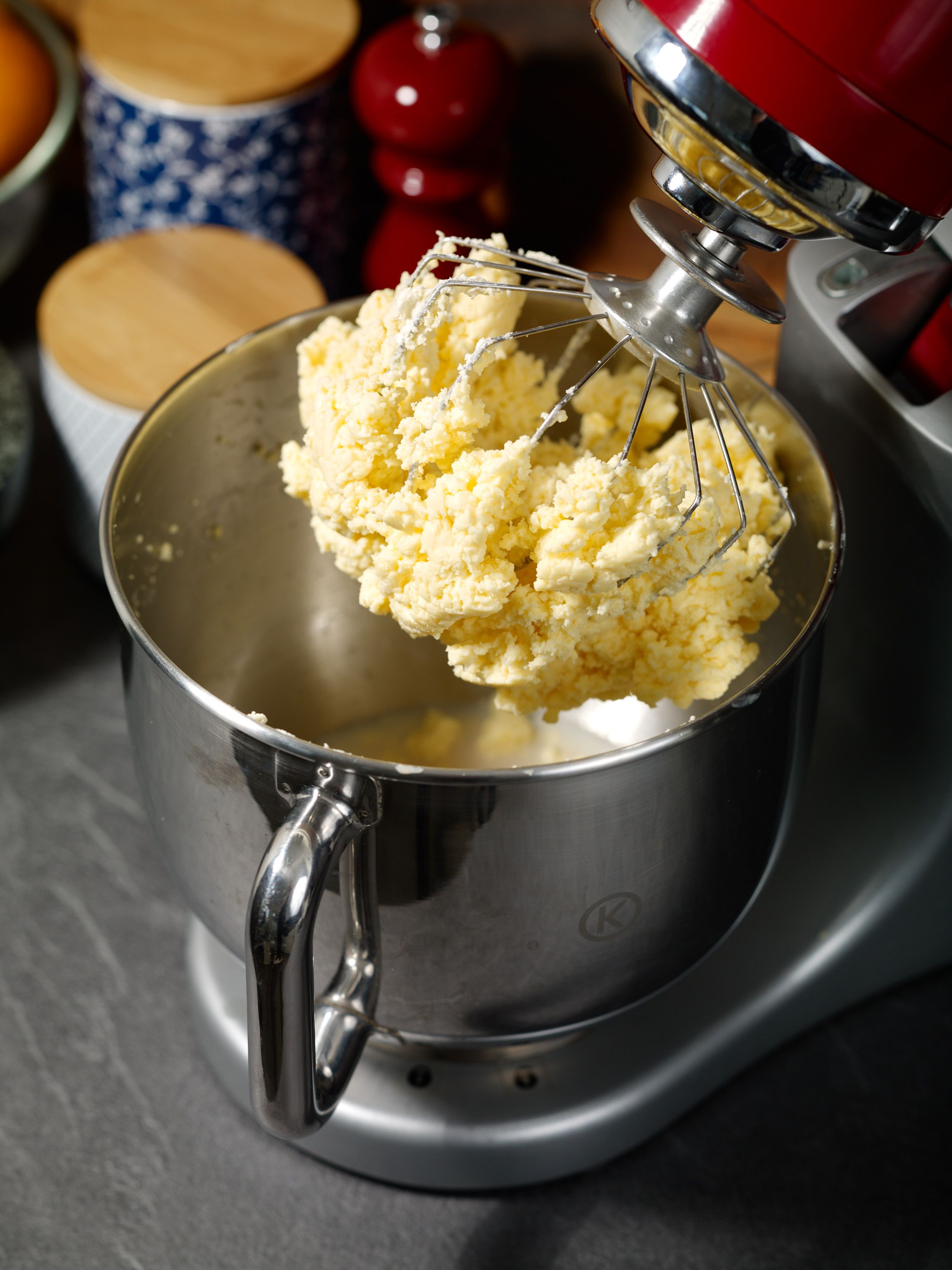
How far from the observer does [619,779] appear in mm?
357

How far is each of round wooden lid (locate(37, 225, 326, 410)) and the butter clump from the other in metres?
0.31

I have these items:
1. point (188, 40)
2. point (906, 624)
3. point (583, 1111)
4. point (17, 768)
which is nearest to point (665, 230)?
point (906, 624)

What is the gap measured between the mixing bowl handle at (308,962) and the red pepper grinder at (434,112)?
52cm

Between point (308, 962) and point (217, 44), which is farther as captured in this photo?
point (217, 44)

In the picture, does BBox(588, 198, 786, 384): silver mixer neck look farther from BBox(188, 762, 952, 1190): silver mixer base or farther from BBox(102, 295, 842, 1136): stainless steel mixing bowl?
BBox(188, 762, 952, 1190): silver mixer base

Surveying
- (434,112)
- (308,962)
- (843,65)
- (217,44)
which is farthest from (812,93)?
(217,44)

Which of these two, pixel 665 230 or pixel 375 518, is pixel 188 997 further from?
pixel 665 230

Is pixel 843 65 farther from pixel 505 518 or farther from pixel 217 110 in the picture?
pixel 217 110

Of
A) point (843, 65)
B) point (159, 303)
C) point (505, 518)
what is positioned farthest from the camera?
point (159, 303)

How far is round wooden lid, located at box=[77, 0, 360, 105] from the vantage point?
0.80 m

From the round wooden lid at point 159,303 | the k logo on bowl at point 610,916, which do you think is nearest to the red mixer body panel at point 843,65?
the k logo on bowl at point 610,916

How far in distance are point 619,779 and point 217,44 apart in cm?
69

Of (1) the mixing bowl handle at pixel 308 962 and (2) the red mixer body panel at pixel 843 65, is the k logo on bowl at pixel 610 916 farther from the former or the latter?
(2) the red mixer body panel at pixel 843 65

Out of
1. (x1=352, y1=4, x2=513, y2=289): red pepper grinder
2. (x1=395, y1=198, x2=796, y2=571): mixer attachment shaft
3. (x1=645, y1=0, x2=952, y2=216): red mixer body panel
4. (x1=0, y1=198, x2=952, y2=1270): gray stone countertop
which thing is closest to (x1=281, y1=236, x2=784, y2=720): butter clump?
(x1=395, y1=198, x2=796, y2=571): mixer attachment shaft
